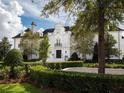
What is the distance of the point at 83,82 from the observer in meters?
15.9

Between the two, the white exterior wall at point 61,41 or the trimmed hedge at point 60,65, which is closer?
the trimmed hedge at point 60,65

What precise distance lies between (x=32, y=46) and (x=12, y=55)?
144 ft

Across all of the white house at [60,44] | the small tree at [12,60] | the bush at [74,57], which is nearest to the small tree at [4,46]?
the white house at [60,44]

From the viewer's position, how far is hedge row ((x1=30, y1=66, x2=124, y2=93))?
1419cm

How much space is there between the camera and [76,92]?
650 inches

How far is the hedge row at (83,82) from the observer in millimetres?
14188

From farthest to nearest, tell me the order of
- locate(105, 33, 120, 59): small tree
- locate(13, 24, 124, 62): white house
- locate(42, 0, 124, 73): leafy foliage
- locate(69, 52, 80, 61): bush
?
locate(13, 24, 124, 62): white house, locate(69, 52, 80, 61): bush, locate(105, 33, 120, 59): small tree, locate(42, 0, 124, 73): leafy foliage

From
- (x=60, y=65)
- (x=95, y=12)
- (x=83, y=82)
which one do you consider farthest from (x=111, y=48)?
(x=83, y=82)

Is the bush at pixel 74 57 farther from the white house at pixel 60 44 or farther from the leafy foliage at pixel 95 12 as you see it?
the leafy foliage at pixel 95 12

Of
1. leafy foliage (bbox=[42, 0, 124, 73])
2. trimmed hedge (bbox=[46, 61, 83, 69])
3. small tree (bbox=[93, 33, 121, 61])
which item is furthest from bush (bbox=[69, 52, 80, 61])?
leafy foliage (bbox=[42, 0, 124, 73])

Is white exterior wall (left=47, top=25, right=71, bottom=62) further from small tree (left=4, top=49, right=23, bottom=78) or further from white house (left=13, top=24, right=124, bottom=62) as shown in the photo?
small tree (left=4, top=49, right=23, bottom=78)

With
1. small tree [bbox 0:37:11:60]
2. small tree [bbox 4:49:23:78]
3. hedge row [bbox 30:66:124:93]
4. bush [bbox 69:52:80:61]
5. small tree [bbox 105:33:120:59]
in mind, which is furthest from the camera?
small tree [bbox 0:37:11:60]

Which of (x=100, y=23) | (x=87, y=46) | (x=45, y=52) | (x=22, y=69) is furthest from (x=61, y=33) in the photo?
(x=100, y=23)

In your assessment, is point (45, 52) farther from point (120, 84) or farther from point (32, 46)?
point (120, 84)
